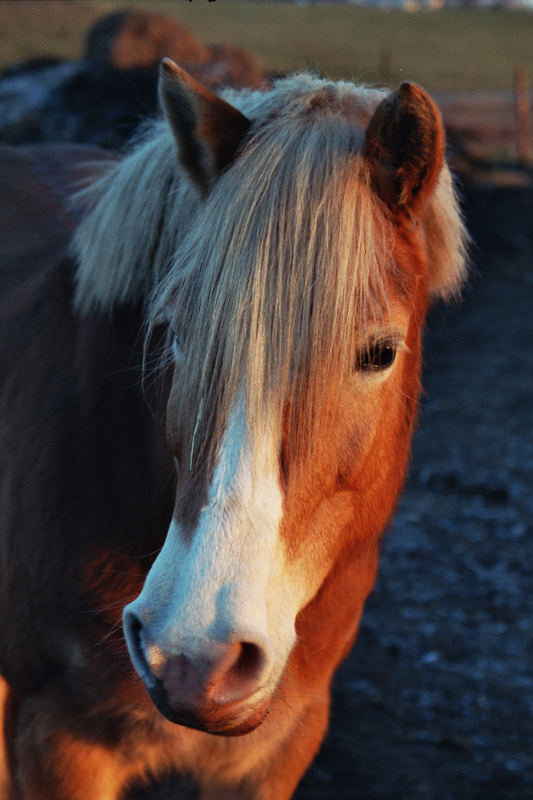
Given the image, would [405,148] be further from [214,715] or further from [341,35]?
[341,35]

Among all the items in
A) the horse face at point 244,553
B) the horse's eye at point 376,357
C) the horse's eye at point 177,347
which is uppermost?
the horse's eye at point 376,357

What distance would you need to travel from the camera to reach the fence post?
1418cm

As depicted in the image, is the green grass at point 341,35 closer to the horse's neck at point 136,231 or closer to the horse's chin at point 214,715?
the horse's neck at point 136,231

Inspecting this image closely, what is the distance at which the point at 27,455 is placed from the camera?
219 centimetres

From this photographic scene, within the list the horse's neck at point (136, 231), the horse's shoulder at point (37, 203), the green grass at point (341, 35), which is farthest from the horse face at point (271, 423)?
the green grass at point (341, 35)

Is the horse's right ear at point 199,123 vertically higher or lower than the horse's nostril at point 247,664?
higher

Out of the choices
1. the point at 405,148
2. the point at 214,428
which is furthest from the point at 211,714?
the point at 405,148

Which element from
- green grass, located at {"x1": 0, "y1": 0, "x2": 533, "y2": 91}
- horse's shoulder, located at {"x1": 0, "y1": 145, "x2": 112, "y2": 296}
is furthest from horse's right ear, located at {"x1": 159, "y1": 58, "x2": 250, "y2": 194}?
green grass, located at {"x1": 0, "y1": 0, "x2": 533, "y2": 91}

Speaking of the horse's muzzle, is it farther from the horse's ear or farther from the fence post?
the fence post

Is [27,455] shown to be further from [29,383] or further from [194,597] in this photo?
[194,597]

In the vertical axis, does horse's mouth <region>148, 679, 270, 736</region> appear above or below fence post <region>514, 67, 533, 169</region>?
above

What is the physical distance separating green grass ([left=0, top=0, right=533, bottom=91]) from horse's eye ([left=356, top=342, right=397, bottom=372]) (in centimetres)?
1333

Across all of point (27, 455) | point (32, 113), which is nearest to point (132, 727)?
point (27, 455)

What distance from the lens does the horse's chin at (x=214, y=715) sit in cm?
142
